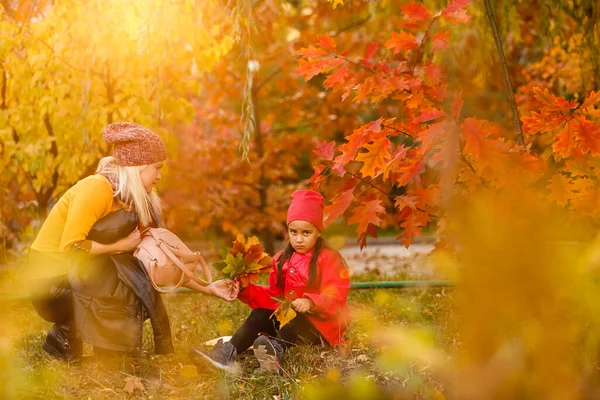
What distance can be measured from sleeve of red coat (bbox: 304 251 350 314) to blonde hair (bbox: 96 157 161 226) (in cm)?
88

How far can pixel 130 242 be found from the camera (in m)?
3.22

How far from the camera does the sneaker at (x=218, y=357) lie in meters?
3.11

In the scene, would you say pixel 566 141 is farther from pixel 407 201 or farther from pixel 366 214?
pixel 366 214

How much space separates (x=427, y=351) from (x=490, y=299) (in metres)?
0.19

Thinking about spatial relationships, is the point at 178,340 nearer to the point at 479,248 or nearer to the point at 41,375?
the point at 41,375

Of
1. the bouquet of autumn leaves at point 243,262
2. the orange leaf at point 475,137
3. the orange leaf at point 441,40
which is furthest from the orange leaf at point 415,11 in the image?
the bouquet of autumn leaves at point 243,262

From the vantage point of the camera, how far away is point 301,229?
3.23 meters

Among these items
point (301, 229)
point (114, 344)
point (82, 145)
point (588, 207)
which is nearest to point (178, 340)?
point (114, 344)

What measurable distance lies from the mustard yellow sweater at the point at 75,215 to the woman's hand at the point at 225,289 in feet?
2.04

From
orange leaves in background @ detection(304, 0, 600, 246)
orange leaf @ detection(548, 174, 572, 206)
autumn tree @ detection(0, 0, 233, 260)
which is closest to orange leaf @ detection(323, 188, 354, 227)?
orange leaves in background @ detection(304, 0, 600, 246)

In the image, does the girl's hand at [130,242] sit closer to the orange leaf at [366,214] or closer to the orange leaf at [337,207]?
the orange leaf at [337,207]

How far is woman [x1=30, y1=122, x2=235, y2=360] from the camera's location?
10.3ft

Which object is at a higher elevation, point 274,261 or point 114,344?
point 274,261

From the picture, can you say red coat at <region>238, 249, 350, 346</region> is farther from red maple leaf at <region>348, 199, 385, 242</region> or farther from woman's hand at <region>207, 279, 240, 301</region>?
red maple leaf at <region>348, 199, 385, 242</region>
